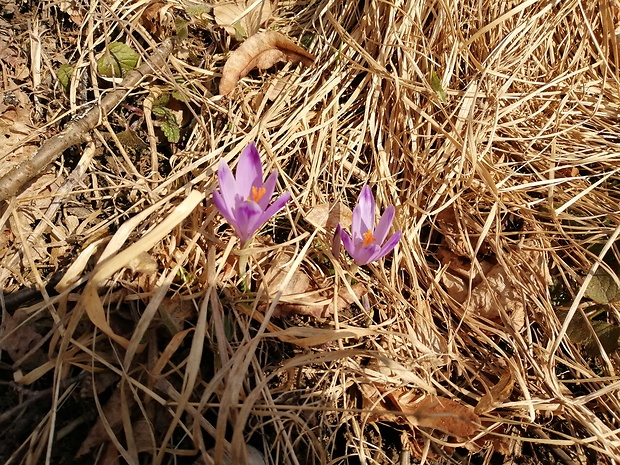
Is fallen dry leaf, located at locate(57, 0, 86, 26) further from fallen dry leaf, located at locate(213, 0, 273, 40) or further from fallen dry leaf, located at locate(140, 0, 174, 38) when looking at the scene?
fallen dry leaf, located at locate(213, 0, 273, 40)

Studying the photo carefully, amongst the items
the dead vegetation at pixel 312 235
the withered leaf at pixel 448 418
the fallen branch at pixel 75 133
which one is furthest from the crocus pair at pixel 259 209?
the fallen branch at pixel 75 133

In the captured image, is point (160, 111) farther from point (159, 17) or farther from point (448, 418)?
point (448, 418)

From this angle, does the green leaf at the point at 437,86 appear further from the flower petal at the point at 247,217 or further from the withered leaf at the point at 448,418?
the withered leaf at the point at 448,418

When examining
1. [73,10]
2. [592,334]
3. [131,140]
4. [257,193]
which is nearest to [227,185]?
[257,193]

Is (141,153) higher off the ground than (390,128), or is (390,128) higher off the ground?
(141,153)

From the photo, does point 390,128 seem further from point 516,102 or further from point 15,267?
point 15,267

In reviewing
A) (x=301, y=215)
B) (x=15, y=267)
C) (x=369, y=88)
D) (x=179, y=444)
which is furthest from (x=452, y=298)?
(x=15, y=267)

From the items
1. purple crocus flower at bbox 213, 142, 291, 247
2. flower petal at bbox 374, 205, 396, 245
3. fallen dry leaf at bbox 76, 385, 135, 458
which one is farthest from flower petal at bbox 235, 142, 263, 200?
fallen dry leaf at bbox 76, 385, 135, 458
